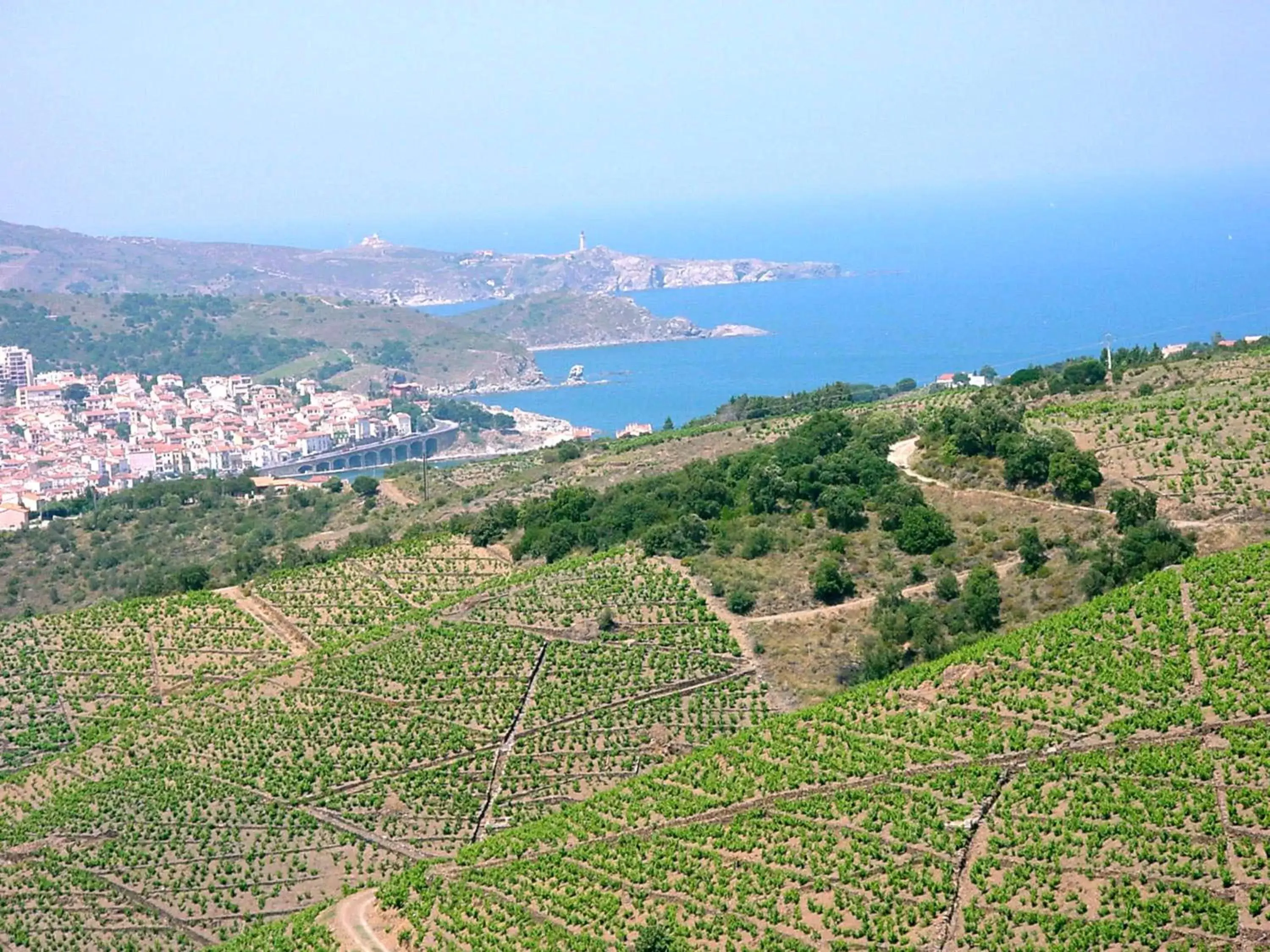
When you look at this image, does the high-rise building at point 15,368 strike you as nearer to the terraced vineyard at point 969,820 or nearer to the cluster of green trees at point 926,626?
the cluster of green trees at point 926,626

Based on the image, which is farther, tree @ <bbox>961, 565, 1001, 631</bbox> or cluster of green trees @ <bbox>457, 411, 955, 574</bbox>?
cluster of green trees @ <bbox>457, 411, 955, 574</bbox>

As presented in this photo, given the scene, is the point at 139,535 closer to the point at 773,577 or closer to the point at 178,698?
the point at 178,698

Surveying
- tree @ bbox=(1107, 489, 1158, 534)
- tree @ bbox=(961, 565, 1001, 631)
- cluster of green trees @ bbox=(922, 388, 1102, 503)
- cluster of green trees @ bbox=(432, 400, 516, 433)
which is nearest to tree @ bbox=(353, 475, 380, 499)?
cluster of green trees @ bbox=(922, 388, 1102, 503)

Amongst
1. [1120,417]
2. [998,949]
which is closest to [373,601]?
[1120,417]

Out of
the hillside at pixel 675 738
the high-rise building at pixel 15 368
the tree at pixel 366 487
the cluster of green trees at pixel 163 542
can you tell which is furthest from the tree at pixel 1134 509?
the high-rise building at pixel 15 368

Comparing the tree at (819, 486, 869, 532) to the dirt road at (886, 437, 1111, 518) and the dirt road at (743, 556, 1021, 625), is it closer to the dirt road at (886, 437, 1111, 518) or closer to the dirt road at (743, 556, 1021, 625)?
the dirt road at (886, 437, 1111, 518)

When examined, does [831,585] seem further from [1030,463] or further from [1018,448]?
[1018,448]

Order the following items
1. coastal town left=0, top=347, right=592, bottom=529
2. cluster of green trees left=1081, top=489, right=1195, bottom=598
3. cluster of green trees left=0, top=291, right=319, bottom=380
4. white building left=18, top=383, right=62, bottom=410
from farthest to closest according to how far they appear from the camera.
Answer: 1. cluster of green trees left=0, top=291, right=319, bottom=380
2. white building left=18, top=383, right=62, bottom=410
3. coastal town left=0, top=347, right=592, bottom=529
4. cluster of green trees left=1081, top=489, right=1195, bottom=598
